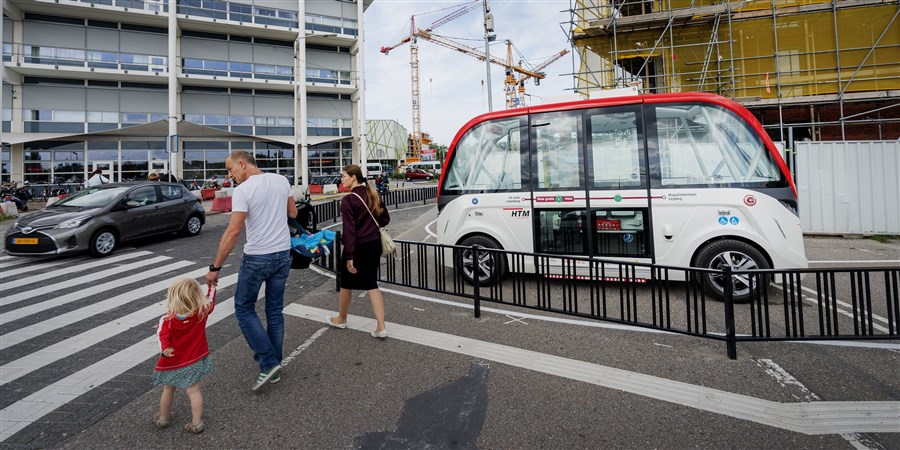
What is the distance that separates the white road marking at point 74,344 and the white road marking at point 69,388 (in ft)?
1.68

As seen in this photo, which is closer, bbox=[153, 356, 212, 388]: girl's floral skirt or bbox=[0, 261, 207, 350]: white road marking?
bbox=[153, 356, 212, 388]: girl's floral skirt

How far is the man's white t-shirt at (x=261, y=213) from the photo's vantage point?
339cm

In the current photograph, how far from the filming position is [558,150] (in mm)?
6230

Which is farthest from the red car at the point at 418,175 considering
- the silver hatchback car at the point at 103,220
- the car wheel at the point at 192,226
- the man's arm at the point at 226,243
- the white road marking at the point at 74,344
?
the man's arm at the point at 226,243

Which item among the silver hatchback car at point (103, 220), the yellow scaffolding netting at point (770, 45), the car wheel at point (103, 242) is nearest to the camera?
the silver hatchback car at point (103, 220)

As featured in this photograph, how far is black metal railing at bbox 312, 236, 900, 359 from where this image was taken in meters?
3.80

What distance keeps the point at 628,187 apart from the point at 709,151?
1113mm

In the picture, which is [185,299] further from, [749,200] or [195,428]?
[749,200]

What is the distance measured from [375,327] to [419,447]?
7.60ft

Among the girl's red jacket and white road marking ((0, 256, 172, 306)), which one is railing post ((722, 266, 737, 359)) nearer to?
the girl's red jacket

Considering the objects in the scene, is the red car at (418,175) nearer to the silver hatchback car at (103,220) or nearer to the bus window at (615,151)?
the silver hatchback car at (103,220)

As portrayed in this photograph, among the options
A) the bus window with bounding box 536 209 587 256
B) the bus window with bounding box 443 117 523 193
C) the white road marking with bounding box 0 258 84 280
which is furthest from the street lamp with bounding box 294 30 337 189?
the bus window with bounding box 536 209 587 256


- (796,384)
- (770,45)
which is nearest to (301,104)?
(770,45)

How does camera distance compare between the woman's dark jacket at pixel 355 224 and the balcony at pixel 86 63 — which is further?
the balcony at pixel 86 63
